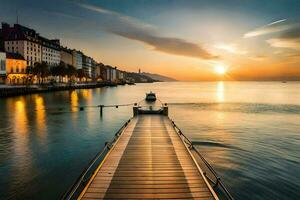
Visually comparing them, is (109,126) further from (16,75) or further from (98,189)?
(16,75)

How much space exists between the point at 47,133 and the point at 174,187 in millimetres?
31895

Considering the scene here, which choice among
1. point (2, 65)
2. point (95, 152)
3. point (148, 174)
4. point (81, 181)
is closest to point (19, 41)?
point (2, 65)

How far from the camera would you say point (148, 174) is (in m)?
15.4

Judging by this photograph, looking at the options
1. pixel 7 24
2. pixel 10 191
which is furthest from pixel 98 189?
pixel 7 24

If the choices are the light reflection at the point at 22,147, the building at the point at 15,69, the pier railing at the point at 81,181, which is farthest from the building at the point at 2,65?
the pier railing at the point at 81,181

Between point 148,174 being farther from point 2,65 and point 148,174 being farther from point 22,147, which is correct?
point 2,65

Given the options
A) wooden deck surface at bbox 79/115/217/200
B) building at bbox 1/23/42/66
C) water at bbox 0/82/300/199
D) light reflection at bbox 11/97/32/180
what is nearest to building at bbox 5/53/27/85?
building at bbox 1/23/42/66

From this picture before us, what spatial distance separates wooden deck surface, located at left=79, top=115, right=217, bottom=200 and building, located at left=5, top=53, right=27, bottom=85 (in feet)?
461

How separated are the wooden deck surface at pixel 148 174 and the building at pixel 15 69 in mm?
140427

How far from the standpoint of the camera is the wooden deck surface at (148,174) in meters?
12.7

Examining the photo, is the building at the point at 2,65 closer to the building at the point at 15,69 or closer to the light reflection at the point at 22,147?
the building at the point at 15,69

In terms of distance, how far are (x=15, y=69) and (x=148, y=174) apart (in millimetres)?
152482

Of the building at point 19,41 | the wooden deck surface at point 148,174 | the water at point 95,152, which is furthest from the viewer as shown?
the building at point 19,41

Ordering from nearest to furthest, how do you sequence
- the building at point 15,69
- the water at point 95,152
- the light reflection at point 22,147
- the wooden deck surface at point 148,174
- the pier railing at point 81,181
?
the pier railing at point 81,181, the wooden deck surface at point 148,174, the water at point 95,152, the light reflection at point 22,147, the building at point 15,69
